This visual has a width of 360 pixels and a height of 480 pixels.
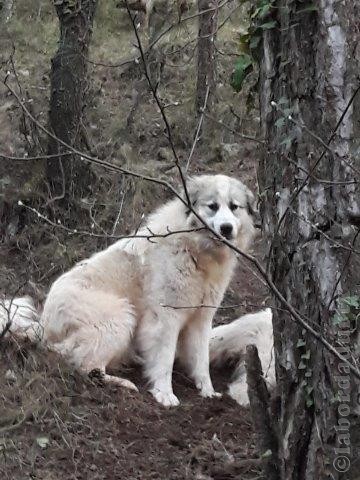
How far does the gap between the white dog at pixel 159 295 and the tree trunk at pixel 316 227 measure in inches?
93.1

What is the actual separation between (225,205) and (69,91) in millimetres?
2838

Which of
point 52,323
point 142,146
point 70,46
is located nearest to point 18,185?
point 70,46

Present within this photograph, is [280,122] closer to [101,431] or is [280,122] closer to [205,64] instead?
[101,431]

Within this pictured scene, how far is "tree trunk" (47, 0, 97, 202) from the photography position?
26.4ft

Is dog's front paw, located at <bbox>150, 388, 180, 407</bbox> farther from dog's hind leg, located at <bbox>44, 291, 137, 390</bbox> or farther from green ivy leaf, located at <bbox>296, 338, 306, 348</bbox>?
green ivy leaf, located at <bbox>296, 338, 306, 348</bbox>

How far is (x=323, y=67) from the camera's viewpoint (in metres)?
3.23

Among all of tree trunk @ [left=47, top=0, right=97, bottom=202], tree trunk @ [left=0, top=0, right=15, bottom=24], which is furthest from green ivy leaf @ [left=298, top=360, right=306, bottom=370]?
tree trunk @ [left=0, top=0, right=15, bottom=24]

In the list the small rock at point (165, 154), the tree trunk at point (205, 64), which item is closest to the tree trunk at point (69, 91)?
the small rock at point (165, 154)

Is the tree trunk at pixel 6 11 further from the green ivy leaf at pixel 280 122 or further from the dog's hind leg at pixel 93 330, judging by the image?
the green ivy leaf at pixel 280 122

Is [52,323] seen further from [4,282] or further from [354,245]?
[354,245]

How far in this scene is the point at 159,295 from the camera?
5.89m

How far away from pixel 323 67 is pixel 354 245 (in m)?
0.73

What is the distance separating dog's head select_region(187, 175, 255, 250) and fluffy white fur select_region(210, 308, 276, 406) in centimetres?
59

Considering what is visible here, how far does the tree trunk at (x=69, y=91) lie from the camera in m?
8.05
